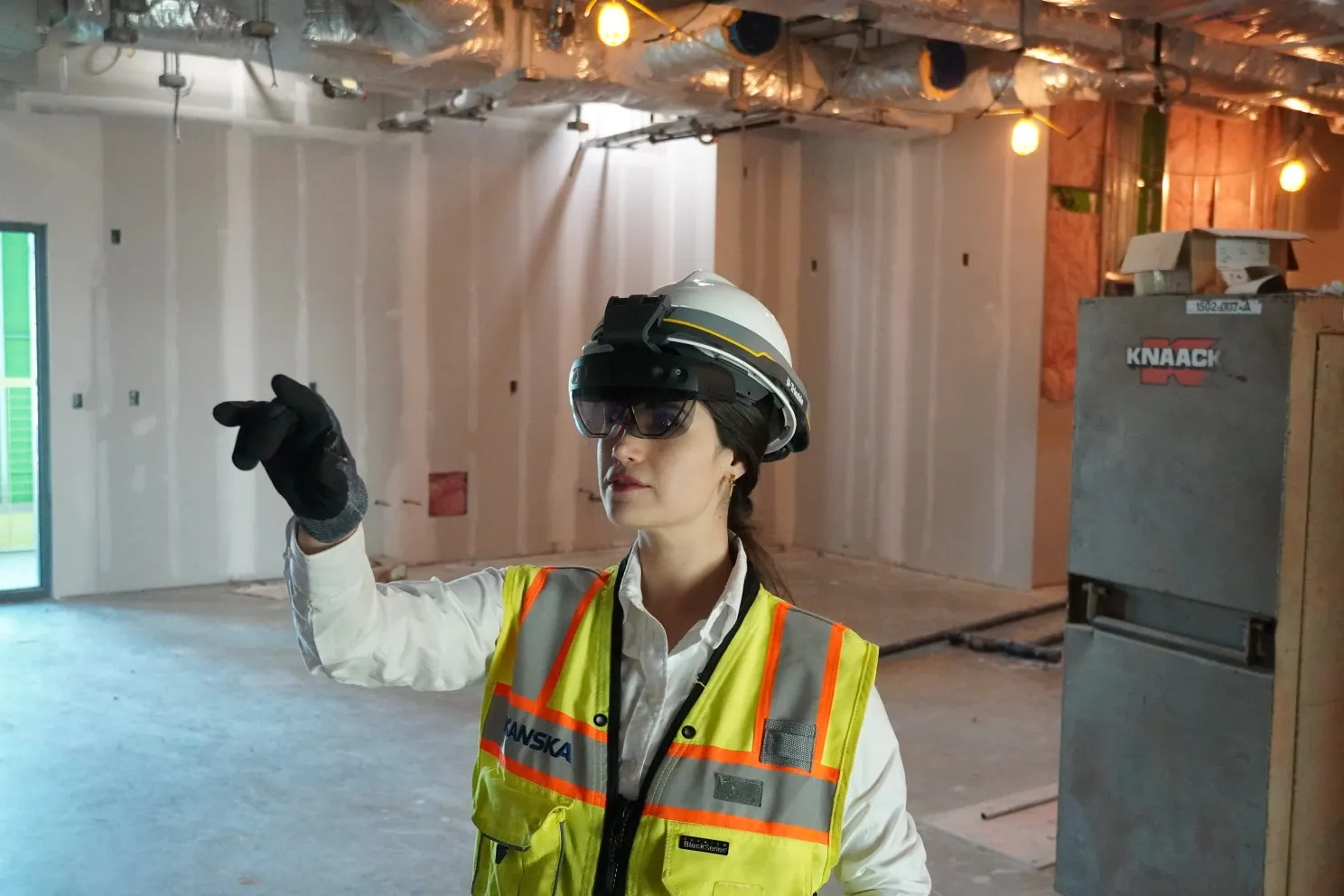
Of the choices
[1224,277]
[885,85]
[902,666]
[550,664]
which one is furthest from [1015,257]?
[550,664]

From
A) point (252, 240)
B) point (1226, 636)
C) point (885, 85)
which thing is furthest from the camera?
point (252, 240)

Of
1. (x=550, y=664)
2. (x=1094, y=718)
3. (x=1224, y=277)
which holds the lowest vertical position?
(x=1094, y=718)

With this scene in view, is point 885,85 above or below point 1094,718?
above

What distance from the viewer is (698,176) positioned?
770cm

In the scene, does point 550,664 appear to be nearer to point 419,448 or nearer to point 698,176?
point 419,448

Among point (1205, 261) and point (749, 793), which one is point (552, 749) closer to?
point (749, 793)

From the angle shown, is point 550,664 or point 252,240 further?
point 252,240

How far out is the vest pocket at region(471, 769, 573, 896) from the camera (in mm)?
1238

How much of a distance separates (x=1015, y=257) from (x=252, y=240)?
161 inches

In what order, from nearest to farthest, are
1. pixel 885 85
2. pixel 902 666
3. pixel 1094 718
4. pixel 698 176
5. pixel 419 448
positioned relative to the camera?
pixel 1094 718 < pixel 902 666 < pixel 885 85 < pixel 419 448 < pixel 698 176

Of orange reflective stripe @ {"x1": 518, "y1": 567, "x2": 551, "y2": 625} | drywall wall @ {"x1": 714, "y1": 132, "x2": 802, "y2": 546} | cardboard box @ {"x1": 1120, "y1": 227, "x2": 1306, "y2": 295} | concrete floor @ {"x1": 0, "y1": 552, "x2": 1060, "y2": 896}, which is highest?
drywall wall @ {"x1": 714, "y1": 132, "x2": 802, "y2": 546}

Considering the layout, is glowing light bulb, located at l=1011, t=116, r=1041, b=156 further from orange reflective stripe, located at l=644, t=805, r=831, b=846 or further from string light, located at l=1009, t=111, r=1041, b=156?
orange reflective stripe, located at l=644, t=805, r=831, b=846

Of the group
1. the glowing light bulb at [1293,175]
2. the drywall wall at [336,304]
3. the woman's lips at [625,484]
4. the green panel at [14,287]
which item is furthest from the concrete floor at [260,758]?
the glowing light bulb at [1293,175]

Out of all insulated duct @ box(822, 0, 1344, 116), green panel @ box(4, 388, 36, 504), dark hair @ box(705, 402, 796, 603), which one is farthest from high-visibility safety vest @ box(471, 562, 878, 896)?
green panel @ box(4, 388, 36, 504)
